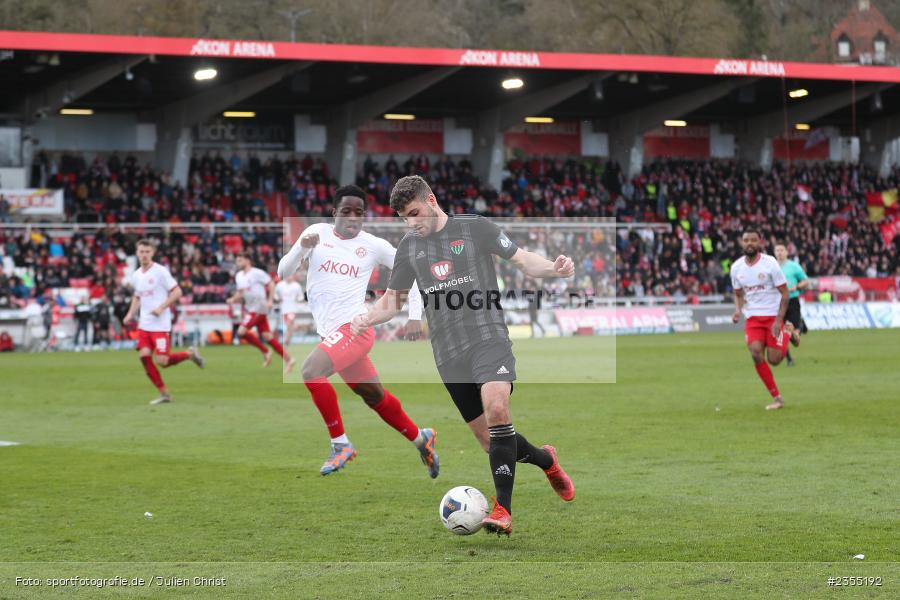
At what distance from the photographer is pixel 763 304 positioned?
16.1 m

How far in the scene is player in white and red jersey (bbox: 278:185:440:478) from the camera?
10469 millimetres

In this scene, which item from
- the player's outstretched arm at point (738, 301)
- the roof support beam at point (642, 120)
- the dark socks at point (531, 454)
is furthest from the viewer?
the roof support beam at point (642, 120)

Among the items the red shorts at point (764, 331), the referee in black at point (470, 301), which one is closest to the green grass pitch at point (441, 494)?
the referee in black at point (470, 301)

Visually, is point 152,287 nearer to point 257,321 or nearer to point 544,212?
point 257,321

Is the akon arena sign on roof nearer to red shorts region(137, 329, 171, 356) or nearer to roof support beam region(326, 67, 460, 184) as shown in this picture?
roof support beam region(326, 67, 460, 184)

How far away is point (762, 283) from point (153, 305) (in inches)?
331

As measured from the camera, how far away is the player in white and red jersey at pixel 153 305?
1747 centimetres

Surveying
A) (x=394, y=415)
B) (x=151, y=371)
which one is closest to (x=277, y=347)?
(x=151, y=371)

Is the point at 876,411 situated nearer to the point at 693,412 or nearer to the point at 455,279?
the point at 693,412

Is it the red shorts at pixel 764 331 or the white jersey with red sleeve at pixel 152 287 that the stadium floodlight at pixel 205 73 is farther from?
the red shorts at pixel 764 331

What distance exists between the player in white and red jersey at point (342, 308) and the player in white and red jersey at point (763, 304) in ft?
22.1

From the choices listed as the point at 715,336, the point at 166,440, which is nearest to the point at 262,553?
the point at 166,440

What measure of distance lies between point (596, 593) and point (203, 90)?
130 feet

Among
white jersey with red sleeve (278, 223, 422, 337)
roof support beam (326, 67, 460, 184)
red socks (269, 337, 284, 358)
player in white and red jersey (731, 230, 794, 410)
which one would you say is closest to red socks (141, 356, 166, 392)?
red socks (269, 337, 284, 358)
